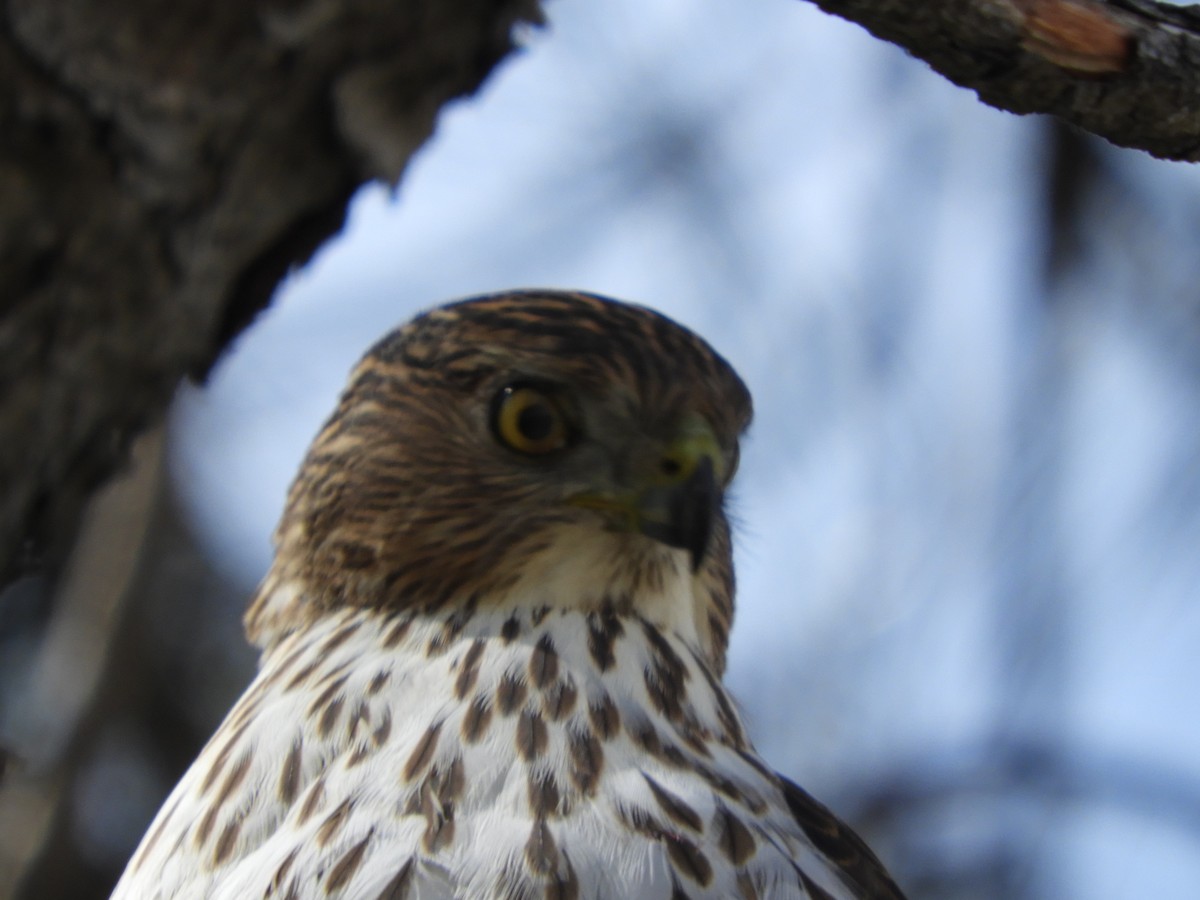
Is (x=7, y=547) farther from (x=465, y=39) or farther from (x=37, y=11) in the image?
(x=465, y=39)

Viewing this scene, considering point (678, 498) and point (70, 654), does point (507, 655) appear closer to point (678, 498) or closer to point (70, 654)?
point (678, 498)

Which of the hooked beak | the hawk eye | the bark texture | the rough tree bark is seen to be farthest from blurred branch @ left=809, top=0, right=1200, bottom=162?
the hawk eye

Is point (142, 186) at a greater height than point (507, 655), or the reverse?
point (142, 186)

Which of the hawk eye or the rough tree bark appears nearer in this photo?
the rough tree bark

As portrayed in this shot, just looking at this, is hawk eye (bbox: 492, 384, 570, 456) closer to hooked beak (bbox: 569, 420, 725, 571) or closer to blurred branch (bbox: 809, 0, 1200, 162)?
hooked beak (bbox: 569, 420, 725, 571)

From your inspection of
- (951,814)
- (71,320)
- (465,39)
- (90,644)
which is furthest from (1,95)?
(951,814)

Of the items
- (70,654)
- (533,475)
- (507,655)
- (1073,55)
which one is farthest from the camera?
(70,654)

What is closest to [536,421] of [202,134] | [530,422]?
[530,422]

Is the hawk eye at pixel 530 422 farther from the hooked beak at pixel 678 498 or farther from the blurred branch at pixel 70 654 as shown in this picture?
the blurred branch at pixel 70 654
